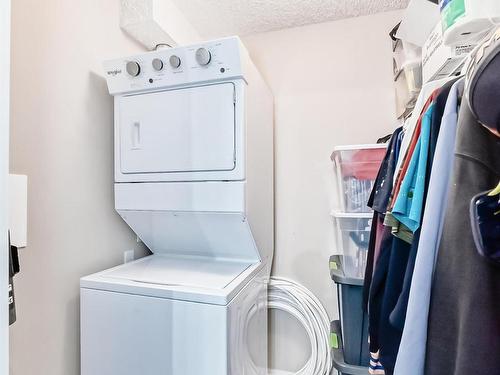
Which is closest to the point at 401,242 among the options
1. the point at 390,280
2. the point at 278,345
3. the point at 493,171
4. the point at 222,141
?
the point at 390,280

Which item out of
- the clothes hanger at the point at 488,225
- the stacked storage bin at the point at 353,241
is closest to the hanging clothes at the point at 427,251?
the clothes hanger at the point at 488,225

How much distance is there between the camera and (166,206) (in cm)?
144

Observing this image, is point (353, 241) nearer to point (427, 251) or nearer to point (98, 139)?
point (427, 251)

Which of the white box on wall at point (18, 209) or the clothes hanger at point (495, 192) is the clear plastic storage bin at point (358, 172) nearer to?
the clothes hanger at point (495, 192)

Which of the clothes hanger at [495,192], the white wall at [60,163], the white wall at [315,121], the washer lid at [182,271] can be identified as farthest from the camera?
the white wall at [315,121]

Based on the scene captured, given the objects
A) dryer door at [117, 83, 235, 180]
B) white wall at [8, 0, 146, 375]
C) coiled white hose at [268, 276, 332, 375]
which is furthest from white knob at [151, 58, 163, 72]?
coiled white hose at [268, 276, 332, 375]

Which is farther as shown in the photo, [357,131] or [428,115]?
[357,131]

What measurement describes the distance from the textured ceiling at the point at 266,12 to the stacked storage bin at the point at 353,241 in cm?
111

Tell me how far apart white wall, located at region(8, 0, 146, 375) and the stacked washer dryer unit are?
0.30 ft

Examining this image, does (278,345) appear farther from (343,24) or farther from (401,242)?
(343,24)

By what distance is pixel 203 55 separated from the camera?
1.30 metres

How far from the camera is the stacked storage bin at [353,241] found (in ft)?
4.75

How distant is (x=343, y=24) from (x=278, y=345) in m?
2.43

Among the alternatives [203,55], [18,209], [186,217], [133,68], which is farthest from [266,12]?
[18,209]
